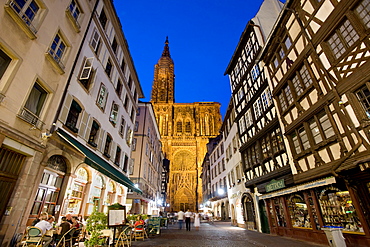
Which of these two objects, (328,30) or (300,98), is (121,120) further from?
A: (328,30)

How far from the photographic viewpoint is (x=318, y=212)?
6969 millimetres

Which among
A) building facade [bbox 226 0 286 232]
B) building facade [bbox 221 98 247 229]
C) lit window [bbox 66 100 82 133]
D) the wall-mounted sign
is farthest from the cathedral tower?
the wall-mounted sign

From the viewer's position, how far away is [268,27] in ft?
38.8

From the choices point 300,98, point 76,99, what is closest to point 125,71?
point 76,99

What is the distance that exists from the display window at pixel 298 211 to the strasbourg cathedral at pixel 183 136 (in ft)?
116

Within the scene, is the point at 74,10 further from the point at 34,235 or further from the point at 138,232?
the point at 138,232

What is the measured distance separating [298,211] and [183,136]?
4222 cm

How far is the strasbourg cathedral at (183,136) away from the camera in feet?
142

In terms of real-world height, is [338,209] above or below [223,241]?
above

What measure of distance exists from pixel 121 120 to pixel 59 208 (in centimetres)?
758

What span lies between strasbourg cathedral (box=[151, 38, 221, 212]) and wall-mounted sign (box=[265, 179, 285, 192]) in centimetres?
3466

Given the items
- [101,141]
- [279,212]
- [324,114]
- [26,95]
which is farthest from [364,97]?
[101,141]

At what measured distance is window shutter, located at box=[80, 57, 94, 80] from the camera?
8.61 meters

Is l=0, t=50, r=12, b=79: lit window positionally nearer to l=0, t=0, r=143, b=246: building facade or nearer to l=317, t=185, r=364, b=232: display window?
l=0, t=0, r=143, b=246: building facade
